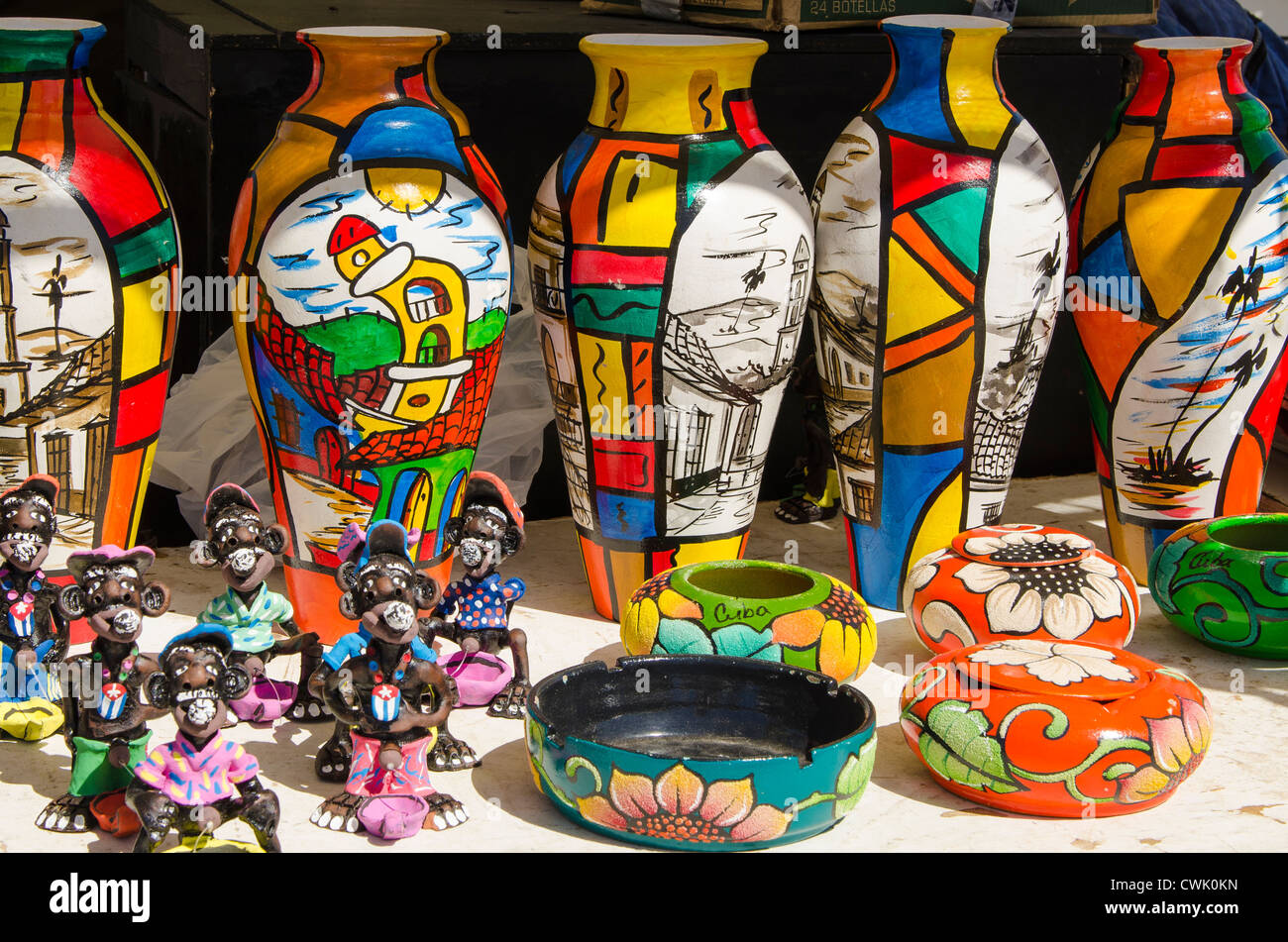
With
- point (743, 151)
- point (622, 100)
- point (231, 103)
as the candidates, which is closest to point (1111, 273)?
point (743, 151)

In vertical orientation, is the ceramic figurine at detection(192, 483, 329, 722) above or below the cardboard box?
below

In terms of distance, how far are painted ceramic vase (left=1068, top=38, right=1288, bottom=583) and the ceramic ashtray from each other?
1247 millimetres

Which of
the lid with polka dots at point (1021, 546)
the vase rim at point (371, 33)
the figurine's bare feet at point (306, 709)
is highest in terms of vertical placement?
the vase rim at point (371, 33)

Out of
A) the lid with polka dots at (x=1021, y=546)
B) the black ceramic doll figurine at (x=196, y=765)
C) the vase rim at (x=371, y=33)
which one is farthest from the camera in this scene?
the lid with polka dots at (x=1021, y=546)

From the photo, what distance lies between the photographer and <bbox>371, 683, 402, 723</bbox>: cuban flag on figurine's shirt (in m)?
2.49

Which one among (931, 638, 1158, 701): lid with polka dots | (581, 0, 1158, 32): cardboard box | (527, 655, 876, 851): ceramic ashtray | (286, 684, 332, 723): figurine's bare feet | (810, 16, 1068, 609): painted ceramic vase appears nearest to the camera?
(527, 655, 876, 851): ceramic ashtray

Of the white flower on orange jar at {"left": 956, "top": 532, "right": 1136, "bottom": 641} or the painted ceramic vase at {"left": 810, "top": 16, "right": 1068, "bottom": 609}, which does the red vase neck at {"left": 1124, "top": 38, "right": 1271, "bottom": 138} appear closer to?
the painted ceramic vase at {"left": 810, "top": 16, "right": 1068, "bottom": 609}

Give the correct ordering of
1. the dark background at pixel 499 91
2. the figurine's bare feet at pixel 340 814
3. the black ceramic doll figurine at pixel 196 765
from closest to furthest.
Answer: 1. the black ceramic doll figurine at pixel 196 765
2. the figurine's bare feet at pixel 340 814
3. the dark background at pixel 499 91

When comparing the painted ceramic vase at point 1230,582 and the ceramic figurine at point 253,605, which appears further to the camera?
the painted ceramic vase at point 1230,582

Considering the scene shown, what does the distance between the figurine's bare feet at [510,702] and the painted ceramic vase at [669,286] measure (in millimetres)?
510

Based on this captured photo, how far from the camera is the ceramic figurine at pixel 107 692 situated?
8.02 ft

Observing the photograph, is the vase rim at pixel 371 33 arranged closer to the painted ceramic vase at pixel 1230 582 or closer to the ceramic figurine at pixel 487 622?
the ceramic figurine at pixel 487 622

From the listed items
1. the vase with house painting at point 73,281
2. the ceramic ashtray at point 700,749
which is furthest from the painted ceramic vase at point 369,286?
the ceramic ashtray at point 700,749

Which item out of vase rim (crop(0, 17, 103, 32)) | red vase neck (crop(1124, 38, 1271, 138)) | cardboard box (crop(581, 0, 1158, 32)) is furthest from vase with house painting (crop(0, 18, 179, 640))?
red vase neck (crop(1124, 38, 1271, 138))
